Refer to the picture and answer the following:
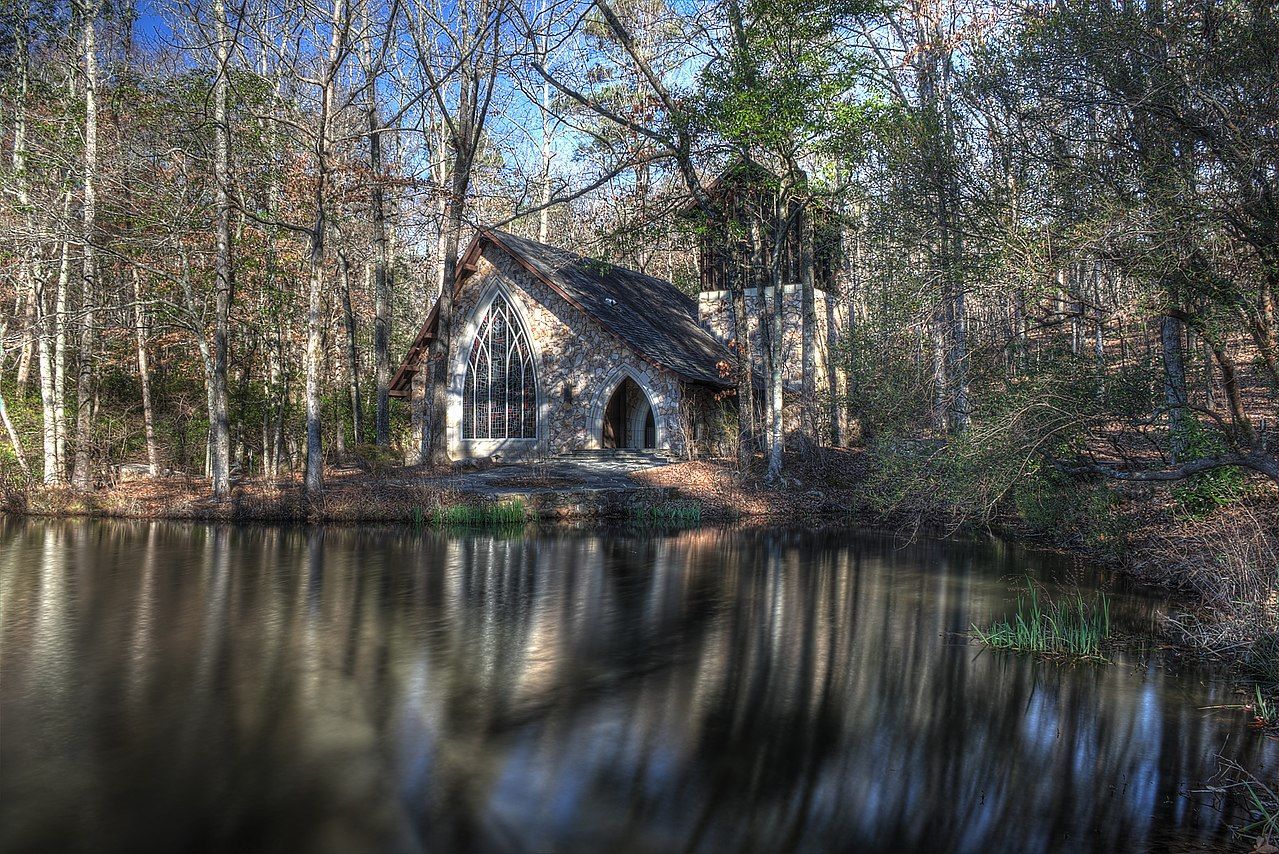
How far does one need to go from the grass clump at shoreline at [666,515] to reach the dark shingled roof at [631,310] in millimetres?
4816

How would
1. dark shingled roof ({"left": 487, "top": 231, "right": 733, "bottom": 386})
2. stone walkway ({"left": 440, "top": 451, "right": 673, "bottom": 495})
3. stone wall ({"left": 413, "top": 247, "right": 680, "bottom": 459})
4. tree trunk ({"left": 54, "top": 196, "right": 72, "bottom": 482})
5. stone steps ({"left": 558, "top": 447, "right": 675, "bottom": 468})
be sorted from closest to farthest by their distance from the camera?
tree trunk ({"left": 54, "top": 196, "right": 72, "bottom": 482}) → stone walkway ({"left": 440, "top": 451, "right": 673, "bottom": 495}) → stone steps ({"left": 558, "top": 447, "right": 675, "bottom": 468}) → dark shingled roof ({"left": 487, "top": 231, "right": 733, "bottom": 386}) → stone wall ({"left": 413, "top": 247, "right": 680, "bottom": 459})

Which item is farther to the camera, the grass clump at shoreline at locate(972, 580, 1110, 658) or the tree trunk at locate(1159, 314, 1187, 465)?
the tree trunk at locate(1159, 314, 1187, 465)

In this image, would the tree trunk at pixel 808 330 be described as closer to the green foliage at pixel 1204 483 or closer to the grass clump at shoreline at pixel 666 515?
the grass clump at shoreline at pixel 666 515

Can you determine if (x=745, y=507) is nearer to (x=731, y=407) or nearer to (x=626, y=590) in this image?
(x=731, y=407)

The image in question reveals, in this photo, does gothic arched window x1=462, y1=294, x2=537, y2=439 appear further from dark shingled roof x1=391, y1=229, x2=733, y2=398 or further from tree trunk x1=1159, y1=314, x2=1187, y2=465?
tree trunk x1=1159, y1=314, x2=1187, y2=465

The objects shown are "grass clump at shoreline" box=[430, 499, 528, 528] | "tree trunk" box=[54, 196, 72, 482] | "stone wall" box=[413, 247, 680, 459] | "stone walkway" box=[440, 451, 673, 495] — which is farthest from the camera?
"stone wall" box=[413, 247, 680, 459]

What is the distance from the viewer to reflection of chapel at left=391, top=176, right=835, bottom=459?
25.0m

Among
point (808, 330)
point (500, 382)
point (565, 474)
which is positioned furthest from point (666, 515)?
point (500, 382)

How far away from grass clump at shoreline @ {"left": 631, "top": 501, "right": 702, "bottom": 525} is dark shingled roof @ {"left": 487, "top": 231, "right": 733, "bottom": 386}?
4.82 m

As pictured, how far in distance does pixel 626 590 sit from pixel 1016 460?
589 cm

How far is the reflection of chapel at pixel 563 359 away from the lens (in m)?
25.0

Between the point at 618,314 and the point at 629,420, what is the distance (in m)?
3.41

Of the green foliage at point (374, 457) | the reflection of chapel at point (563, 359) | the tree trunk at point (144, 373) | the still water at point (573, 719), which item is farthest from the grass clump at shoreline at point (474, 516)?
the tree trunk at point (144, 373)

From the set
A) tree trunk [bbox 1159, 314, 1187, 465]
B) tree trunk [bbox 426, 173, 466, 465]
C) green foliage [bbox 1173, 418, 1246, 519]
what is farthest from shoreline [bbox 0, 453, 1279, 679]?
tree trunk [bbox 1159, 314, 1187, 465]
